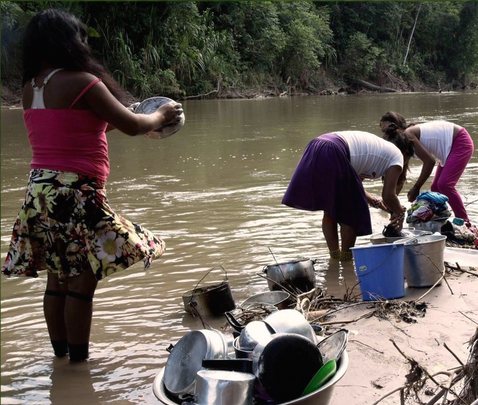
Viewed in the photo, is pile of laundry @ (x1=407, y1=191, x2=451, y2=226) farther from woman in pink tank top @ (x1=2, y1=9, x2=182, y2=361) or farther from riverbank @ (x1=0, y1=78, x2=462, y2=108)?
riverbank @ (x1=0, y1=78, x2=462, y2=108)

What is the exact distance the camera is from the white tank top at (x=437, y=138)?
5.73 metres

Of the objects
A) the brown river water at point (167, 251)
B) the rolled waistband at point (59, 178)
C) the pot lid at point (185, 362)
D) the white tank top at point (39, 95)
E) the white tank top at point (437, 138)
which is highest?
the white tank top at point (39, 95)

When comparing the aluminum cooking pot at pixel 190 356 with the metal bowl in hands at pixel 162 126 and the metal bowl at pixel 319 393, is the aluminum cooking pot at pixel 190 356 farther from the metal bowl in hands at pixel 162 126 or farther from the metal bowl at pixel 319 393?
the metal bowl in hands at pixel 162 126

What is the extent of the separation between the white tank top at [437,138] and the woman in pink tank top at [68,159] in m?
3.34

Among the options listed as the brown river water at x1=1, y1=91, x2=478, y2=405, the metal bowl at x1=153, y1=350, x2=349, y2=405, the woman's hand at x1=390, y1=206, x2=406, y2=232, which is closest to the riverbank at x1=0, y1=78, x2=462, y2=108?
the brown river water at x1=1, y1=91, x2=478, y2=405

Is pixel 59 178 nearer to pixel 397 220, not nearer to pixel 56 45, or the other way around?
pixel 56 45

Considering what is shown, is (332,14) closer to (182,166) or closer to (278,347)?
(182,166)

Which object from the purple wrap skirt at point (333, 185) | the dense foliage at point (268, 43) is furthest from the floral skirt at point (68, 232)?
the dense foliage at point (268, 43)

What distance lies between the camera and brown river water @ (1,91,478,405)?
335 centimetres

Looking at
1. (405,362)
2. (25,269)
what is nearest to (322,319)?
(405,362)

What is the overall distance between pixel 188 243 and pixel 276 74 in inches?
1220

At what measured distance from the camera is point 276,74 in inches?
1414

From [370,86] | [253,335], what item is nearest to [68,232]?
[253,335]

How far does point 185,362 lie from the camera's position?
273 centimetres
